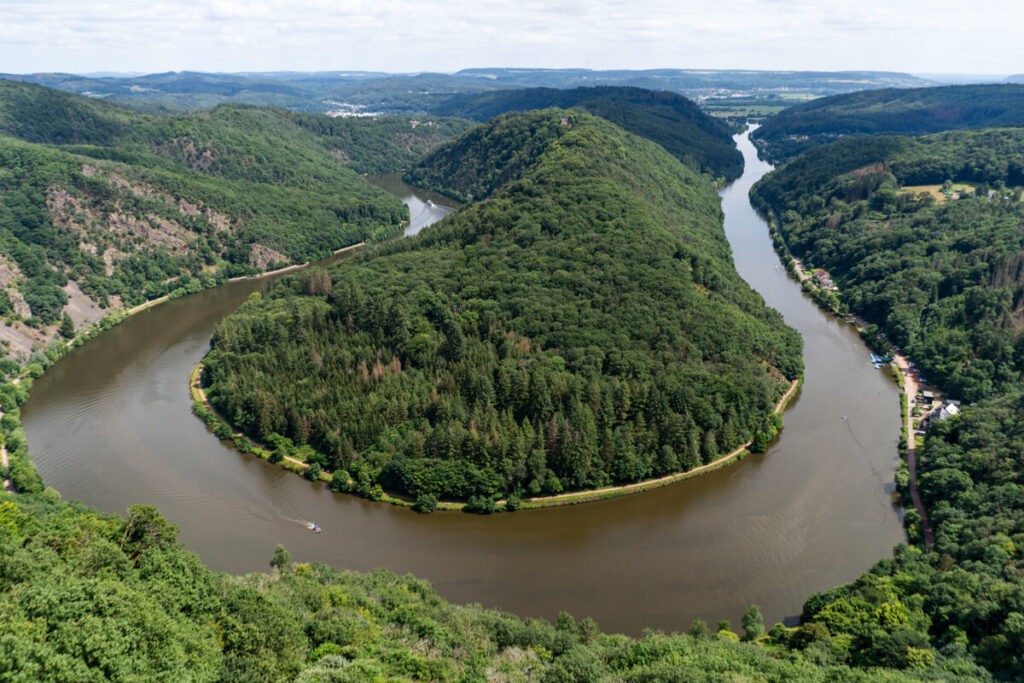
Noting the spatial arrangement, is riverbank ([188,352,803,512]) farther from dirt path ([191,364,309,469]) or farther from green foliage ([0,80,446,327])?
green foliage ([0,80,446,327])

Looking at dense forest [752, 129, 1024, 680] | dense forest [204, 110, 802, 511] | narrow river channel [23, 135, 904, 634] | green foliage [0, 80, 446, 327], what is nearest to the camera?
dense forest [752, 129, 1024, 680]

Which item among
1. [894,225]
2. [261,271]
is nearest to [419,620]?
[261,271]

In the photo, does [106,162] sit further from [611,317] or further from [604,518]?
[604,518]

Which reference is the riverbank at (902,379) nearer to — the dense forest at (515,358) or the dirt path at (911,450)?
the dirt path at (911,450)

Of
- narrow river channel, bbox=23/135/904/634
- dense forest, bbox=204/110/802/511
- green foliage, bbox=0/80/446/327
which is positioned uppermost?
green foliage, bbox=0/80/446/327

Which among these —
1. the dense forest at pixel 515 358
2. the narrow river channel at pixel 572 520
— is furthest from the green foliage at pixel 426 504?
the narrow river channel at pixel 572 520

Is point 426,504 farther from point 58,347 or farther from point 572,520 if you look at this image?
point 58,347

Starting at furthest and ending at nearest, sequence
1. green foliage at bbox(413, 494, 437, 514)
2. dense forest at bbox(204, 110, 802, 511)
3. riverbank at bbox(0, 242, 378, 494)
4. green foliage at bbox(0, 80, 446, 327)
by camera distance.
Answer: green foliage at bbox(0, 80, 446, 327)
riverbank at bbox(0, 242, 378, 494)
dense forest at bbox(204, 110, 802, 511)
green foliage at bbox(413, 494, 437, 514)

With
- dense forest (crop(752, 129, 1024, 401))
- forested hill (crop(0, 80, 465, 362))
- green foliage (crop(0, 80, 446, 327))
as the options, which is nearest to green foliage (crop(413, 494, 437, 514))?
dense forest (crop(752, 129, 1024, 401))
